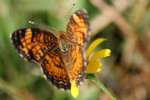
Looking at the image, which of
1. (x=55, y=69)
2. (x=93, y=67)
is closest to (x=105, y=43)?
(x=93, y=67)

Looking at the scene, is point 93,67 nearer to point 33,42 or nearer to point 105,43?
point 33,42

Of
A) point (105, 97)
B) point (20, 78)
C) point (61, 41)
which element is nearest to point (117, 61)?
point (105, 97)

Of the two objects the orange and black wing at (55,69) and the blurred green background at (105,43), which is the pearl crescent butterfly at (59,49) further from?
the blurred green background at (105,43)

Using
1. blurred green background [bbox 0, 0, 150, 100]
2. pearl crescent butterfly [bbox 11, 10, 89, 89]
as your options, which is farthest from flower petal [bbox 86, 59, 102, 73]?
blurred green background [bbox 0, 0, 150, 100]

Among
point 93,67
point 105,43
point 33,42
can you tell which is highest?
point 33,42

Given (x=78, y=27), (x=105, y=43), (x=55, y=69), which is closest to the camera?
(x=55, y=69)

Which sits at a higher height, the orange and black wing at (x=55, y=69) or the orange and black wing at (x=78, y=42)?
the orange and black wing at (x=78, y=42)

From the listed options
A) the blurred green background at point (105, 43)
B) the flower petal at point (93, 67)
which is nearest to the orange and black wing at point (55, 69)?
the flower petal at point (93, 67)

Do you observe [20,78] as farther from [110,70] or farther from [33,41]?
[33,41]
